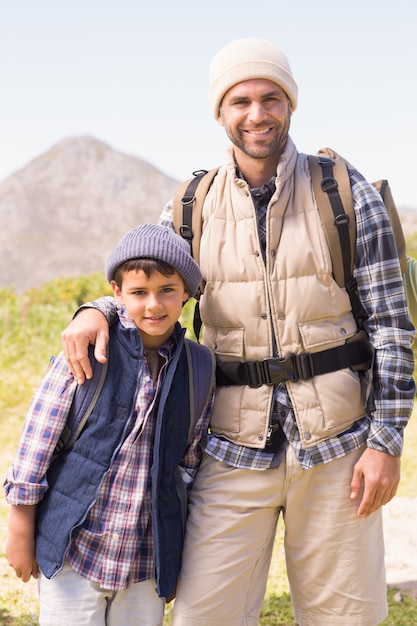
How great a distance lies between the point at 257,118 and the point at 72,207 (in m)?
15.5

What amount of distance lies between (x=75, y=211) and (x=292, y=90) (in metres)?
15.3

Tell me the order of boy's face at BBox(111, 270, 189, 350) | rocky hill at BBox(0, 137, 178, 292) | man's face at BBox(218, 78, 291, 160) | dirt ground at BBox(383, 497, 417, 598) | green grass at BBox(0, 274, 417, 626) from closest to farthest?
boy's face at BBox(111, 270, 189, 350) → man's face at BBox(218, 78, 291, 160) → green grass at BBox(0, 274, 417, 626) → dirt ground at BBox(383, 497, 417, 598) → rocky hill at BBox(0, 137, 178, 292)

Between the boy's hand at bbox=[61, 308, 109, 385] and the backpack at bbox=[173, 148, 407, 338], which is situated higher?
the backpack at bbox=[173, 148, 407, 338]

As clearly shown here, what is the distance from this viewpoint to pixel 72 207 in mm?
17469

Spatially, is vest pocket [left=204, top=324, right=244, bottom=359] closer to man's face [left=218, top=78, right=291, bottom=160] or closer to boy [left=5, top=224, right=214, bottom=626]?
boy [left=5, top=224, right=214, bottom=626]

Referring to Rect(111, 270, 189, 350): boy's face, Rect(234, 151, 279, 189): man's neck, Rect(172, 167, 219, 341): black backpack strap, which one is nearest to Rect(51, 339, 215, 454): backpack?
Rect(111, 270, 189, 350): boy's face

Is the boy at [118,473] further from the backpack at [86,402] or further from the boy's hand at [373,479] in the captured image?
the boy's hand at [373,479]

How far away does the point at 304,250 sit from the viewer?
99.7 inches

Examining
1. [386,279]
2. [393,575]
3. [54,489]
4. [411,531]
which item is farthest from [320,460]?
[411,531]

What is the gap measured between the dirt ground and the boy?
264cm

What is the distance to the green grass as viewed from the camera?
4098 millimetres

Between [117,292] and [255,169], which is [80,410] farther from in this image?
[255,169]

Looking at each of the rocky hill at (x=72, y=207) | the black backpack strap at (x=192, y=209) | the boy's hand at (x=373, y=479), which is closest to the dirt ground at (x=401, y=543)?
the boy's hand at (x=373, y=479)

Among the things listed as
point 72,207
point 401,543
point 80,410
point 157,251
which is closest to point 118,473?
point 80,410
